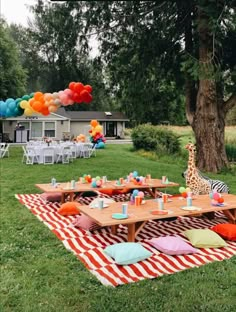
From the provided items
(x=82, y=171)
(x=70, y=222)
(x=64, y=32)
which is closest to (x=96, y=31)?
(x=64, y=32)

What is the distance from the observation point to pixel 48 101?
12.7 m

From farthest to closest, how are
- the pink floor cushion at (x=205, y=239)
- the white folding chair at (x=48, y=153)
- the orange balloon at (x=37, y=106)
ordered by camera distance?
the white folding chair at (x=48, y=153), the orange balloon at (x=37, y=106), the pink floor cushion at (x=205, y=239)

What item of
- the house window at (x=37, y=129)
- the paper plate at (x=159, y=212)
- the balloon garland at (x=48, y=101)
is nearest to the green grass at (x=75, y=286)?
the paper plate at (x=159, y=212)

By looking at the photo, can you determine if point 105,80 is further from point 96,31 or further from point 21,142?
point 21,142

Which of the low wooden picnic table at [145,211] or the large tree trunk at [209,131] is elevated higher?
the large tree trunk at [209,131]

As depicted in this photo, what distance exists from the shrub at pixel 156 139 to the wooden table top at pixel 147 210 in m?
14.0

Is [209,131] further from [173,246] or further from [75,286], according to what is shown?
[75,286]

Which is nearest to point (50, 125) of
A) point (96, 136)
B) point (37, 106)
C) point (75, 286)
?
point (96, 136)

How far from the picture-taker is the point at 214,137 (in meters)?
13.4

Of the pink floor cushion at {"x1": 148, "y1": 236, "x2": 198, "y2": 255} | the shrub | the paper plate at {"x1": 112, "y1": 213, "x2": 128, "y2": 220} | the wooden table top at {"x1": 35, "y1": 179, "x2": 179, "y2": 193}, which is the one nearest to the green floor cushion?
the pink floor cushion at {"x1": 148, "y1": 236, "x2": 198, "y2": 255}

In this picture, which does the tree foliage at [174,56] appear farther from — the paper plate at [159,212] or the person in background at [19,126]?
the person in background at [19,126]

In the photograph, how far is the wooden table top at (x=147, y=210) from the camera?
5.28m

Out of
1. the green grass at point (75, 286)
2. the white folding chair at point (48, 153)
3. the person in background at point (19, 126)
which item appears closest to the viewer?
the green grass at point (75, 286)

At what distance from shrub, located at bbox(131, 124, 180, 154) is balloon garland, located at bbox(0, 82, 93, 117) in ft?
30.2
